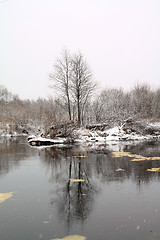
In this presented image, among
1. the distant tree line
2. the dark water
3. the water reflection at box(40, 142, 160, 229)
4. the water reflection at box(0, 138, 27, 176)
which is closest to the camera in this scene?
the dark water

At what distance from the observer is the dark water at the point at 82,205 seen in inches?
173

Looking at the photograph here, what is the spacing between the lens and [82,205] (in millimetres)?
5734

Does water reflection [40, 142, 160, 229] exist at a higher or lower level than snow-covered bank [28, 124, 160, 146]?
lower

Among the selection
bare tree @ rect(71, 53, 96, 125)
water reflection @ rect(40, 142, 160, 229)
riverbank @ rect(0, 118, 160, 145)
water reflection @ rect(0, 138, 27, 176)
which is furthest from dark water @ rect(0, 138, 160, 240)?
bare tree @ rect(71, 53, 96, 125)

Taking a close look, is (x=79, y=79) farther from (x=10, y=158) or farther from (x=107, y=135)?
(x=10, y=158)

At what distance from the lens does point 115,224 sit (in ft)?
15.2

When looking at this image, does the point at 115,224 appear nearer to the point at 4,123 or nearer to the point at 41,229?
the point at 41,229

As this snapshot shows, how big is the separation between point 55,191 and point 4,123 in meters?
45.6

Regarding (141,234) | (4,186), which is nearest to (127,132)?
(4,186)

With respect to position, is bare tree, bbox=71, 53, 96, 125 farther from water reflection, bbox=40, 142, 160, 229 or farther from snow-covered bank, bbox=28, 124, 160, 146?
water reflection, bbox=40, 142, 160, 229

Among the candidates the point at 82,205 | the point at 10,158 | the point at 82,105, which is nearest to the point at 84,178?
the point at 82,205

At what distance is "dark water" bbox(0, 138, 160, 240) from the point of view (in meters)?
4.39

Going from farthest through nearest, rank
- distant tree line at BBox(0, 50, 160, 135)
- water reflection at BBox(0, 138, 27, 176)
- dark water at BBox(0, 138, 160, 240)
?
distant tree line at BBox(0, 50, 160, 135), water reflection at BBox(0, 138, 27, 176), dark water at BBox(0, 138, 160, 240)

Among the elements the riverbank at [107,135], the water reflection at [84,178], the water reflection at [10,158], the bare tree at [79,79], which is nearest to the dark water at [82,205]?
the water reflection at [84,178]
